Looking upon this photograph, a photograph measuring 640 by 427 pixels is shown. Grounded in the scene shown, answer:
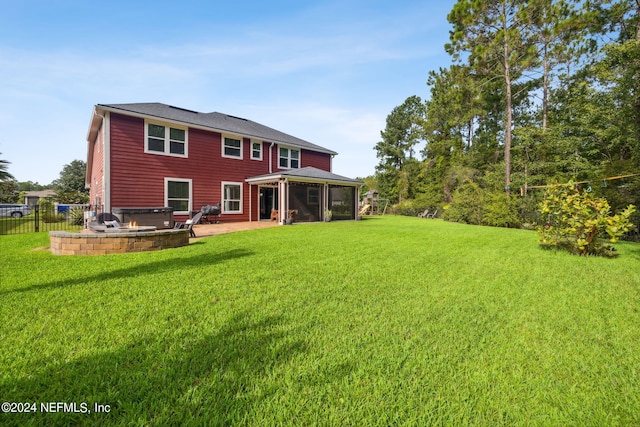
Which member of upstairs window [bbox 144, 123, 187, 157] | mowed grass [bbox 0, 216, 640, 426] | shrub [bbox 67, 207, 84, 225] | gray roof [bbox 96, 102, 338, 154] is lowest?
mowed grass [bbox 0, 216, 640, 426]

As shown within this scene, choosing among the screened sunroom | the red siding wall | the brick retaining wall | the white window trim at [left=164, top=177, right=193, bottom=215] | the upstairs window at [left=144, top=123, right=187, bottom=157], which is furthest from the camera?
the screened sunroom

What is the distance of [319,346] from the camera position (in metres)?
2.32

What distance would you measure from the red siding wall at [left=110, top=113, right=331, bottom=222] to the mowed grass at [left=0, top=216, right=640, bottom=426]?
8.24m

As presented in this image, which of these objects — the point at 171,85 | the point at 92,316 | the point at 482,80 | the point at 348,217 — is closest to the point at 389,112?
the point at 482,80

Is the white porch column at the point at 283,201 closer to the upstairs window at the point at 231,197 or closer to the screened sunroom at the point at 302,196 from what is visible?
the screened sunroom at the point at 302,196

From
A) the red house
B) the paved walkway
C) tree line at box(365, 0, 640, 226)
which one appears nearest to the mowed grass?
the paved walkway

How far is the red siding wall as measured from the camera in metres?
11.9

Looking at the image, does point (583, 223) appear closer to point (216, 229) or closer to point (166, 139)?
point (216, 229)

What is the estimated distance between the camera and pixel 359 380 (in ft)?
6.25

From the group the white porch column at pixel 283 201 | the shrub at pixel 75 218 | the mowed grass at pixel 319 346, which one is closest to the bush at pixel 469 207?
the white porch column at pixel 283 201

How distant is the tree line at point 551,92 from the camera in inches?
Answer: 520

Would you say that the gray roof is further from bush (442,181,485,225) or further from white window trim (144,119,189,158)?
bush (442,181,485,225)

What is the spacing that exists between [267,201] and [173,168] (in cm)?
563

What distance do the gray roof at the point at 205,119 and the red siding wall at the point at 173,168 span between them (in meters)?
0.45
